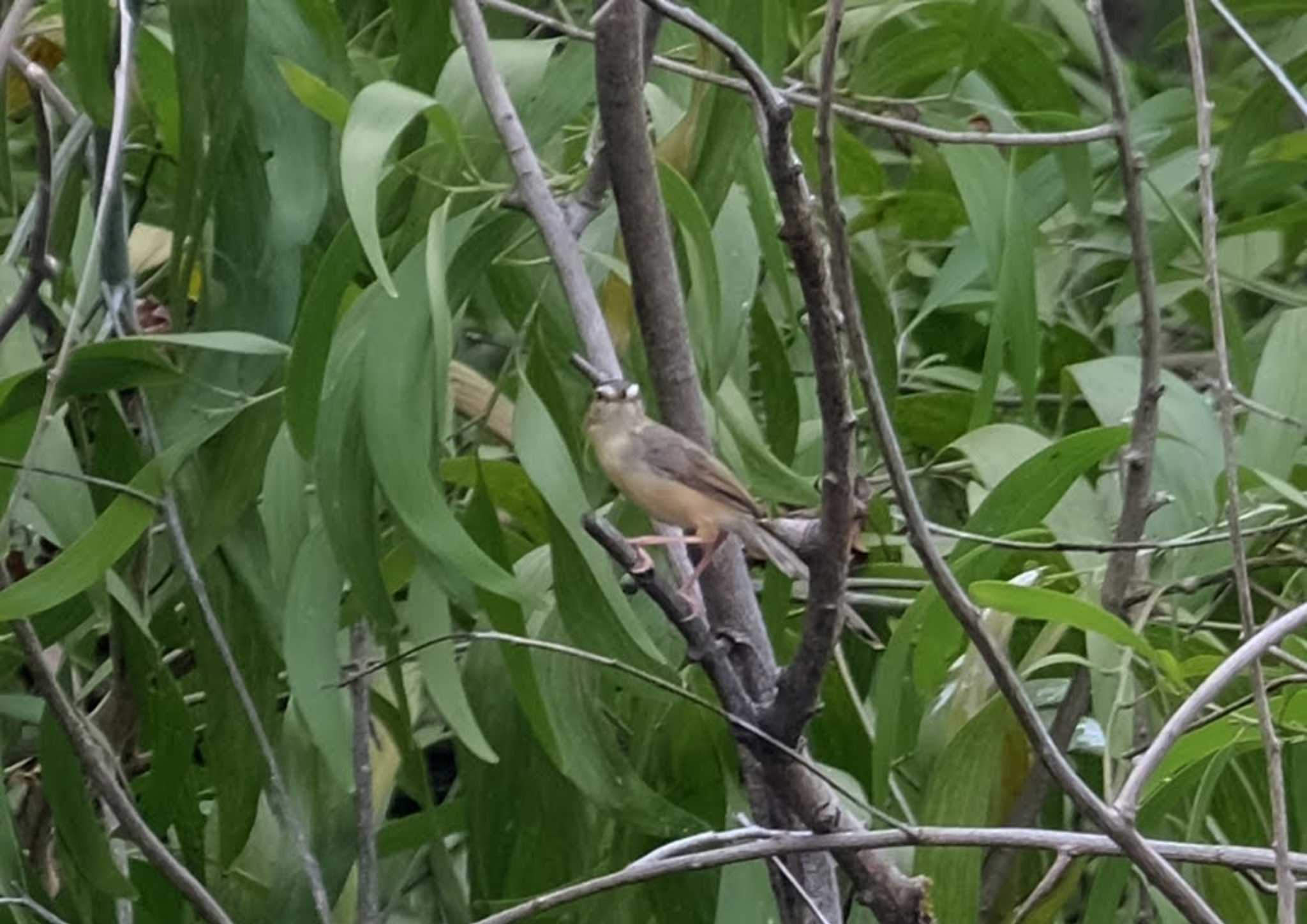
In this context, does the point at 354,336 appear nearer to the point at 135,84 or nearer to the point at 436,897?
the point at 135,84

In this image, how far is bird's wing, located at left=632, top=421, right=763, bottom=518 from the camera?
1.17 m

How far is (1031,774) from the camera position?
1.48 m

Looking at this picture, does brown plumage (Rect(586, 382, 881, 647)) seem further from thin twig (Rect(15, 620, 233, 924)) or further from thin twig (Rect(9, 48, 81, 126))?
thin twig (Rect(9, 48, 81, 126))

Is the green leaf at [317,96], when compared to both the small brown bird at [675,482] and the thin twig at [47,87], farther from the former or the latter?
the thin twig at [47,87]

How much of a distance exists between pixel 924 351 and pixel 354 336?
112cm

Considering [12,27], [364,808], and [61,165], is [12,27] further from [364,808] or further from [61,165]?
[364,808]

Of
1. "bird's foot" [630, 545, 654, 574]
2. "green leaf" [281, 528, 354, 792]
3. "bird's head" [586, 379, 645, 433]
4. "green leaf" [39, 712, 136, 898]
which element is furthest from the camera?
"green leaf" [39, 712, 136, 898]

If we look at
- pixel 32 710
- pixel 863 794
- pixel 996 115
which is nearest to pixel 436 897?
pixel 32 710

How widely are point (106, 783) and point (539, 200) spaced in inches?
19.6

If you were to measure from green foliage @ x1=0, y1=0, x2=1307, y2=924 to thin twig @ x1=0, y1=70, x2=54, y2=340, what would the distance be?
0.11ft

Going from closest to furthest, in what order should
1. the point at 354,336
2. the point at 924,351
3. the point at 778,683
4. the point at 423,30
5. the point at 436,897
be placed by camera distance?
the point at 778,683 < the point at 354,336 < the point at 423,30 < the point at 436,897 < the point at 924,351

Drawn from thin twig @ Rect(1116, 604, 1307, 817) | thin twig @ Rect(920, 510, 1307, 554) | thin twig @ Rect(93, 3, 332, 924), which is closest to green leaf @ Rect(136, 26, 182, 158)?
thin twig @ Rect(93, 3, 332, 924)

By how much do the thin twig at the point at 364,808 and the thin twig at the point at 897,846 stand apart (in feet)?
1.27

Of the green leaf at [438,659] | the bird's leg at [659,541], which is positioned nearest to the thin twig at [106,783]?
the green leaf at [438,659]
